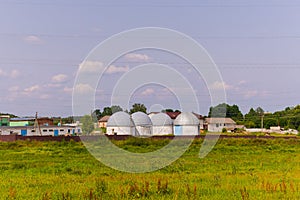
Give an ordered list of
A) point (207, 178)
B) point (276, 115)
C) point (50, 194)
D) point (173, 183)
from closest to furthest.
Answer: point (50, 194) → point (173, 183) → point (207, 178) → point (276, 115)

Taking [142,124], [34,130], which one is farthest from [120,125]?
[34,130]

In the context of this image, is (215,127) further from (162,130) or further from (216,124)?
(162,130)

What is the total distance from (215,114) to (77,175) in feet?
274

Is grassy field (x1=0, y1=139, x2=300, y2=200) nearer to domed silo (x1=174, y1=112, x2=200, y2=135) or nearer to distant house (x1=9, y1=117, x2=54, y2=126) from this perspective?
domed silo (x1=174, y1=112, x2=200, y2=135)

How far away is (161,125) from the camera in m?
79.1

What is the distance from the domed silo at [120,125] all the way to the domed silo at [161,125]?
937 cm

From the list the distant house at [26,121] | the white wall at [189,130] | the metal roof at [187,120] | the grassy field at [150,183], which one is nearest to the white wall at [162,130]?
the white wall at [189,130]

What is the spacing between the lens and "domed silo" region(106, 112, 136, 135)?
68.2m

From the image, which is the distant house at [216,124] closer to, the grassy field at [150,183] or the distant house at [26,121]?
the distant house at [26,121]

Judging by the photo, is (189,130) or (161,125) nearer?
(189,130)

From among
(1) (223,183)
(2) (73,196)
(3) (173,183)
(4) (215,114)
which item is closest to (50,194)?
(2) (73,196)

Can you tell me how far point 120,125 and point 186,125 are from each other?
15593 mm

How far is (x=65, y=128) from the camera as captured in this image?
293 ft

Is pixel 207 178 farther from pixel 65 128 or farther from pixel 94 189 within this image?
pixel 65 128
